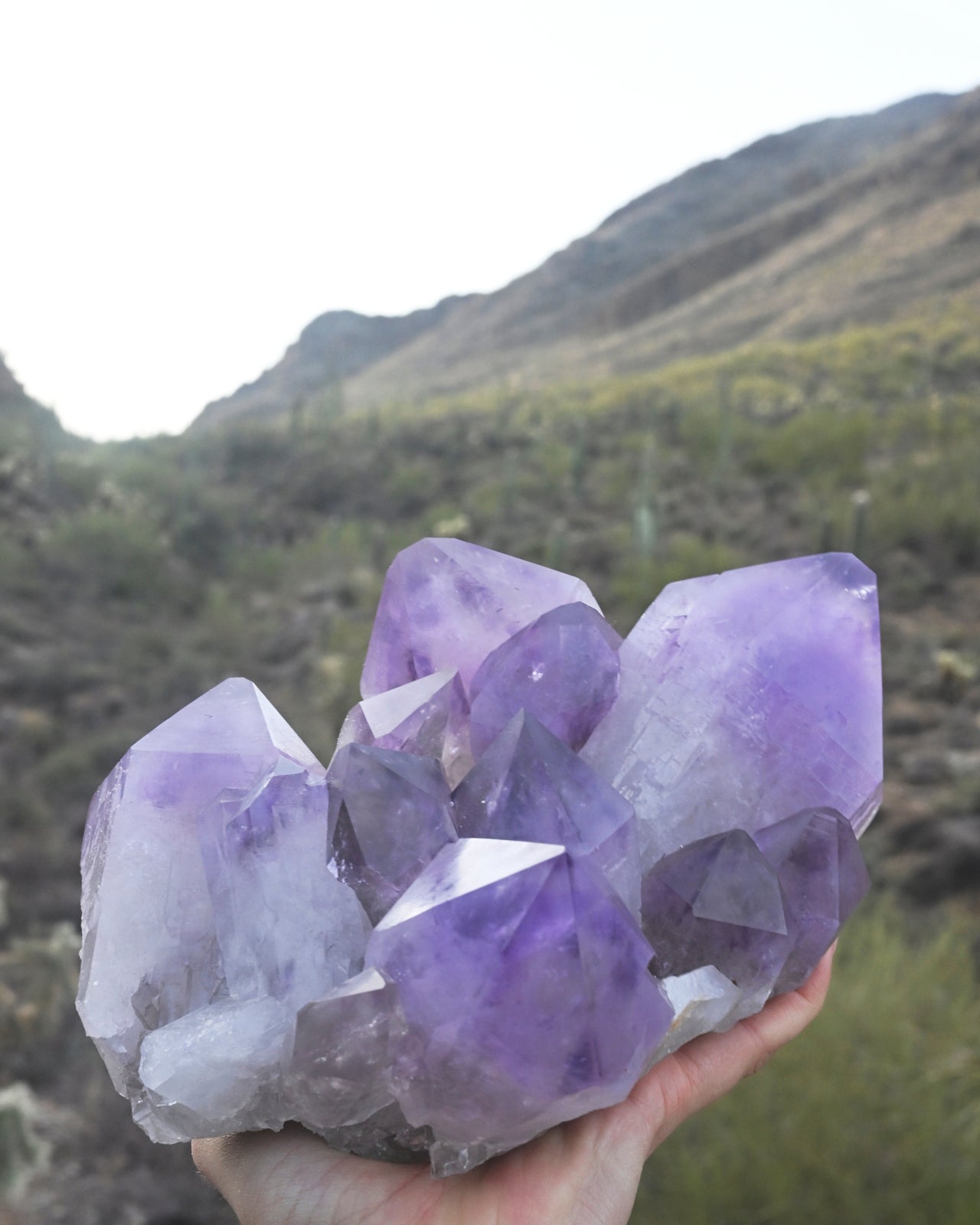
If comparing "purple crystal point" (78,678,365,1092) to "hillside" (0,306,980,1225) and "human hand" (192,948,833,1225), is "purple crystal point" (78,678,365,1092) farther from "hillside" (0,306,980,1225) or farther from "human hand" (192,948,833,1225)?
"hillside" (0,306,980,1225)

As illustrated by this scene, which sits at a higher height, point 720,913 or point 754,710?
point 754,710

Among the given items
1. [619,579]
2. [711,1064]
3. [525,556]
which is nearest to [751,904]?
[711,1064]

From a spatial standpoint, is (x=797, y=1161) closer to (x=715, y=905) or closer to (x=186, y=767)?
(x=715, y=905)

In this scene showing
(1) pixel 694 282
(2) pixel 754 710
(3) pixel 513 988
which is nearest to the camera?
(3) pixel 513 988

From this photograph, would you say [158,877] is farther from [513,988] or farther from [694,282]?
[694,282]

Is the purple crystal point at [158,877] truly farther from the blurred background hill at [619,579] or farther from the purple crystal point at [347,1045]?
the blurred background hill at [619,579]

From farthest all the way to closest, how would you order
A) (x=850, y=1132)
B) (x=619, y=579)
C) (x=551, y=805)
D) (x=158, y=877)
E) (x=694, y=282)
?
(x=694, y=282) < (x=619, y=579) < (x=850, y=1132) < (x=158, y=877) < (x=551, y=805)
